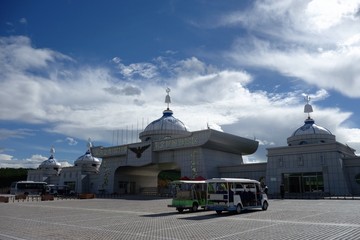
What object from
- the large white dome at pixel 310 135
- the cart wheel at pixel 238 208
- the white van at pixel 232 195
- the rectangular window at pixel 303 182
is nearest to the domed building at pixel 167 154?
the large white dome at pixel 310 135

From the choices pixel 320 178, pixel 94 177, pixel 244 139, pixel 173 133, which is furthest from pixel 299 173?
pixel 94 177

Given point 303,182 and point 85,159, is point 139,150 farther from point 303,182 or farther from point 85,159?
point 85,159

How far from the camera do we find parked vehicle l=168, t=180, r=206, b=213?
21516mm

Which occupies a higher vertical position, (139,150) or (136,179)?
(139,150)

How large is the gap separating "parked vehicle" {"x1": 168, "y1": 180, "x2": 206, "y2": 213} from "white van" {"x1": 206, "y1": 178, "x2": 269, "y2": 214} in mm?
1365

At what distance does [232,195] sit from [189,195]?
3217 mm

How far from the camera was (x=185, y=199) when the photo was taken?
70.6 feet

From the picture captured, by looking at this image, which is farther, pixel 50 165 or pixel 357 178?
pixel 50 165

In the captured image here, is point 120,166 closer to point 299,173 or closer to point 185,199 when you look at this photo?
point 299,173

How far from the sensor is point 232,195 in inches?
776

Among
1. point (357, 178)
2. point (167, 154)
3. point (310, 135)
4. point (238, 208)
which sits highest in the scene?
point (310, 135)

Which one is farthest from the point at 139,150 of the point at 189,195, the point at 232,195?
the point at 232,195

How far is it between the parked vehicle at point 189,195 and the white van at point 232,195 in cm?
137

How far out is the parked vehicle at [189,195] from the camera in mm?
21516
